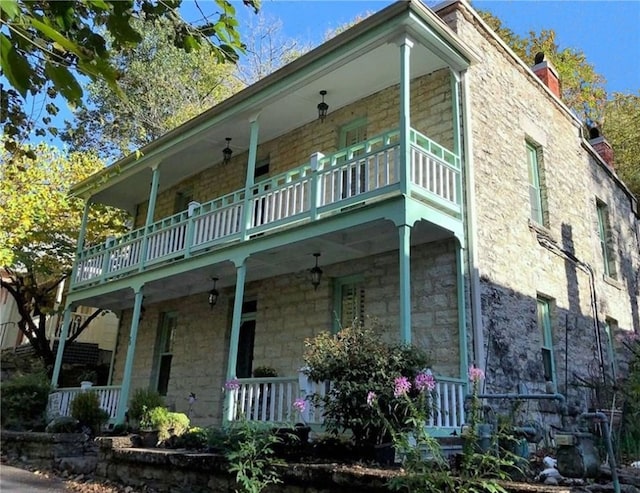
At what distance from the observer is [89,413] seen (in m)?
10.0

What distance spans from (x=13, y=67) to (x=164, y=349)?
39.9 feet

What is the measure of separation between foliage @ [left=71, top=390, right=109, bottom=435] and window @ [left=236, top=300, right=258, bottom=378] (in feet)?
8.84

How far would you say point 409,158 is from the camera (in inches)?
277

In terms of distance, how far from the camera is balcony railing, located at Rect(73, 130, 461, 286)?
7387mm

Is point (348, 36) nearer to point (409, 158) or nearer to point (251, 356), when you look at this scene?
point (409, 158)

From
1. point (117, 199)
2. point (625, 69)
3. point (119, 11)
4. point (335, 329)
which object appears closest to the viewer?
point (119, 11)

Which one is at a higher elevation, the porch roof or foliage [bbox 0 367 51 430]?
the porch roof

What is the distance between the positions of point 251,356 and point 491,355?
5009 millimetres

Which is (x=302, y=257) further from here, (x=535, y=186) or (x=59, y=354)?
(x=59, y=354)

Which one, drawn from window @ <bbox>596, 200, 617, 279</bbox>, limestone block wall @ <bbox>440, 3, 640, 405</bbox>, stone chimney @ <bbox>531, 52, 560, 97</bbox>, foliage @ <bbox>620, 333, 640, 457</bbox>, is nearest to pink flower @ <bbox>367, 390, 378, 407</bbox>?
limestone block wall @ <bbox>440, 3, 640, 405</bbox>

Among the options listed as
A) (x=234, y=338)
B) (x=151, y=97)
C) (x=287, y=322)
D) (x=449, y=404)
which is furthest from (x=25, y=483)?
(x=151, y=97)

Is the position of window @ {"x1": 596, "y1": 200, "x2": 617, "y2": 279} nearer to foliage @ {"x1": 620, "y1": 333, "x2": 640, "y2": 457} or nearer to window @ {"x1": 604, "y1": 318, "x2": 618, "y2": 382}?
window @ {"x1": 604, "y1": 318, "x2": 618, "y2": 382}

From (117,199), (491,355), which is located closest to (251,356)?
(491,355)

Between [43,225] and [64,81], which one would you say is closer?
[64,81]
